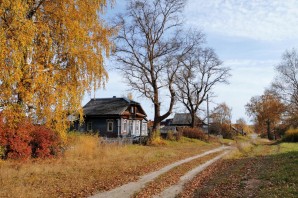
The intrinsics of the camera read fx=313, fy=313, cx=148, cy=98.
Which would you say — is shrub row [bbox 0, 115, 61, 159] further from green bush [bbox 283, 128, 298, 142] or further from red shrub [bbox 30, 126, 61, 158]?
green bush [bbox 283, 128, 298, 142]

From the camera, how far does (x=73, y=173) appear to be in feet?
46.7

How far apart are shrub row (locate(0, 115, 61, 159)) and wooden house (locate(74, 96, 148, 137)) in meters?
22.9

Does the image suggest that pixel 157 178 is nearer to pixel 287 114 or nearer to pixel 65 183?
pixel 65 183

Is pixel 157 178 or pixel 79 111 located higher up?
pixel 79 111

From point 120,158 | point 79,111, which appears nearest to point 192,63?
point 120,158

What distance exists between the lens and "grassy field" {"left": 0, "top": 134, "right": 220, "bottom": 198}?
10938 millimetres

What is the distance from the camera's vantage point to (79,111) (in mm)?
16250

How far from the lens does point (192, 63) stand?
167 feet

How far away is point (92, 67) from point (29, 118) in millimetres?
4095

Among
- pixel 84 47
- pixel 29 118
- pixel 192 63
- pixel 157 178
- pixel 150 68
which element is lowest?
pixel 157 178

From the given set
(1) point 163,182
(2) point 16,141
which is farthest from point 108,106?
(1) point 163,182

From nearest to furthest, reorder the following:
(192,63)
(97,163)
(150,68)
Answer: (97,163), (150,68), (192,63)

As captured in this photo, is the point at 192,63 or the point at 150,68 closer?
the point at 150,68

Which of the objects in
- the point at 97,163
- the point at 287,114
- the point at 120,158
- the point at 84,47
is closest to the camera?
the point at 84,47
